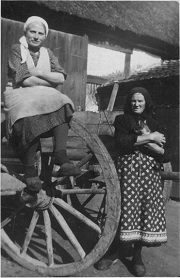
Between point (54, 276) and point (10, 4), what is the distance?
5.24 m

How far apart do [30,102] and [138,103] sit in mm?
988

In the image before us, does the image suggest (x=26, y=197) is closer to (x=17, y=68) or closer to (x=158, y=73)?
(x=17, y=68)

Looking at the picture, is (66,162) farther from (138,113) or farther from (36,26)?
(36,26)

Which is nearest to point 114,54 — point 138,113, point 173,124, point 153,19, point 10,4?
point 153,19

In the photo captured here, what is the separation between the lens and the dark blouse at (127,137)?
2434 mm

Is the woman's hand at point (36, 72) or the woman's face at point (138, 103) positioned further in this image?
the woman's face at point (138, 103)

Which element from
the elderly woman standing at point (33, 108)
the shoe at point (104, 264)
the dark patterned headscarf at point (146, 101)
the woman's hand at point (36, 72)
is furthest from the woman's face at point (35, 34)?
the shoe at point (104, 264)

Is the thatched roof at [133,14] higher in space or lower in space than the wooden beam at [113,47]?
higher

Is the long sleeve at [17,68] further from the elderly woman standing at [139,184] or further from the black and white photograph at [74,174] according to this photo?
the elderly woman standing at [139,184]

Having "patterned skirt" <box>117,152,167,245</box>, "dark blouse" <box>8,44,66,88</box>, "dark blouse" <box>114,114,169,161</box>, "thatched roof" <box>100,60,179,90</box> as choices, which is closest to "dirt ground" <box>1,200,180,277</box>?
"patterned skirt" <box>117,152,167,245</box>

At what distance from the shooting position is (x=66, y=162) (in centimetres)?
211

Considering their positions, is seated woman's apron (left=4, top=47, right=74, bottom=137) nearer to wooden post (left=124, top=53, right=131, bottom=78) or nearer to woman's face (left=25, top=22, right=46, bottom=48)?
woman's face (left=25, top=22, right=46, bottom=48)

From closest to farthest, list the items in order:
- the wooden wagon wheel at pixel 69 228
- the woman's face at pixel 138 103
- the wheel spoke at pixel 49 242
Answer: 1. the wooden wagon wheel at pixel 69 228
2. the wheel spoke at pixel 49 242
3. the woman's face at pixel 138 103

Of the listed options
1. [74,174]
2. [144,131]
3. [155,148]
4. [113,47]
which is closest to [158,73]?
[113,47]
